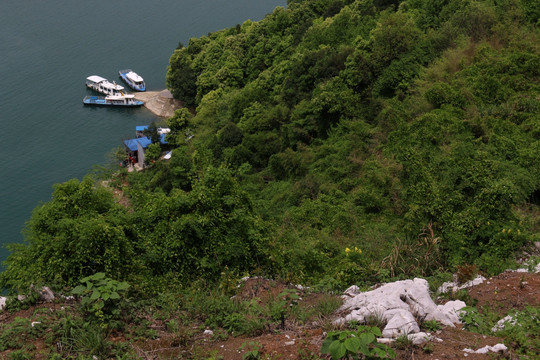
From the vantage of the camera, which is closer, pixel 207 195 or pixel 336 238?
pixel 207 195

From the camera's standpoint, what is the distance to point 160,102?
59812 millimetres

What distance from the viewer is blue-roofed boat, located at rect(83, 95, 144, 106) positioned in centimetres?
5841

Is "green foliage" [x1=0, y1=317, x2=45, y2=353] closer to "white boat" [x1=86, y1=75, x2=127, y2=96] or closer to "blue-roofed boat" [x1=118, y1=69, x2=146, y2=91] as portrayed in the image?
"white boat" [x1=86, y1=75, x2=127, y2=96]

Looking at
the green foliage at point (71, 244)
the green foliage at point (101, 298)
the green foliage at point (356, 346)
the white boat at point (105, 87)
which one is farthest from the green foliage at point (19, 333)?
the white boat at point (105, 87)

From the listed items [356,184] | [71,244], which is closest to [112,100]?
[356,184]

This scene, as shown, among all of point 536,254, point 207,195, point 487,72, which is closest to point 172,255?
point 207,195

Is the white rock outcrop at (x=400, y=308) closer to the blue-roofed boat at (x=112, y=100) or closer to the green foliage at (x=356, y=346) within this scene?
the green foliage at (x=356, y=346)

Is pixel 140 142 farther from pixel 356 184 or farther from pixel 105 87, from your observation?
pixel 356 184

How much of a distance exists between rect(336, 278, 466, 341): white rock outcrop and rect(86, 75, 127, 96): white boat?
2187 inches

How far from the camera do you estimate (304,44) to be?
45031 mm

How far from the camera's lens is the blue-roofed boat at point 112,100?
5841 cm

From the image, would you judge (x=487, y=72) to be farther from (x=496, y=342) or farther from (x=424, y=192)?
(x=496, y=342)

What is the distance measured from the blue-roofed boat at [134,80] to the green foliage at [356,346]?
193 feet

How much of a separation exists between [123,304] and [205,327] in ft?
4.87
